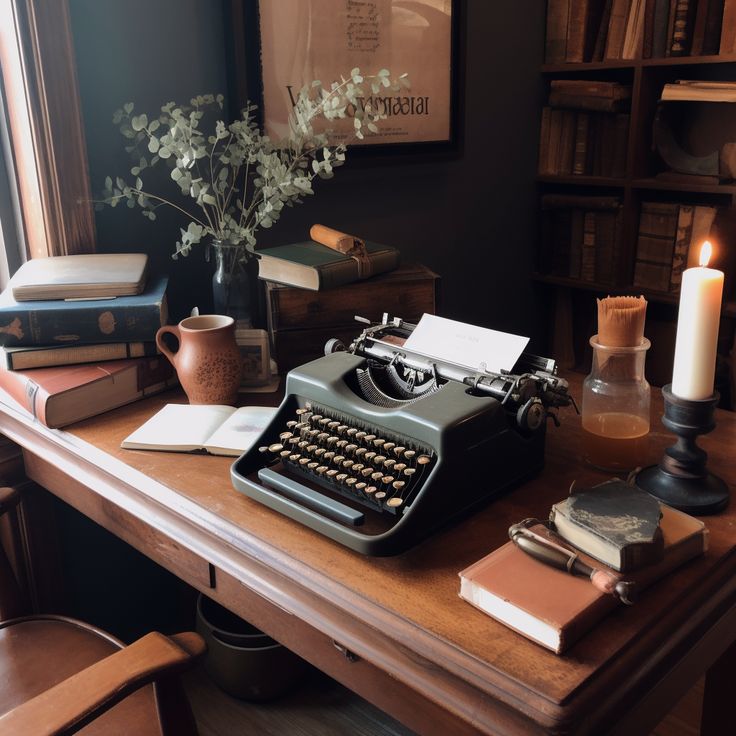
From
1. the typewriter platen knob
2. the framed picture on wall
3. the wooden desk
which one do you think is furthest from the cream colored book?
the framed picture on wall

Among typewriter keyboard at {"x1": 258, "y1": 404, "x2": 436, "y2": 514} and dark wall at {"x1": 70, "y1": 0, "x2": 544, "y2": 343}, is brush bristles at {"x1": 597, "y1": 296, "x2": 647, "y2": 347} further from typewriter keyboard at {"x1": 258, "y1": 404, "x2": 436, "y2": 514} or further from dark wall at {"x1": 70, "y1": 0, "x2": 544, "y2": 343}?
dark wall at {"x1": 70, "y1": 0, "x2": 544, "y2": 343}

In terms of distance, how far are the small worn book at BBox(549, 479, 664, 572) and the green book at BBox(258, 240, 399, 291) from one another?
687 millimetres

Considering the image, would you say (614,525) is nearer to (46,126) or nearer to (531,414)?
(531,414)

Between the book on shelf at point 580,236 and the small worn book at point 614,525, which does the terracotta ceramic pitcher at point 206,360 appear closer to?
the small worn book at point 614,525

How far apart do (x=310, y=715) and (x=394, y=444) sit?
0.99 m

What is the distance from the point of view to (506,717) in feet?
2.59

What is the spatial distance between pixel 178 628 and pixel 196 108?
48.2 inches

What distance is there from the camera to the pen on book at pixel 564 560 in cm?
85

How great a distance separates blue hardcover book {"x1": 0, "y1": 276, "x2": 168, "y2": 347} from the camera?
138 centimetres

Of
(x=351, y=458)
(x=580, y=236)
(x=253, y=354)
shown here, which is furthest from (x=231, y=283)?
(x=580, y=236)

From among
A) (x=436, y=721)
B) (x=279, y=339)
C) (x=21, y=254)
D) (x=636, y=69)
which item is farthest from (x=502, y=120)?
(x=436, y=721)

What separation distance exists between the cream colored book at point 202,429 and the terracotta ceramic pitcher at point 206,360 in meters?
0.03

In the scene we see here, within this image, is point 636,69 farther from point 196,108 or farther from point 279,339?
point 279,339

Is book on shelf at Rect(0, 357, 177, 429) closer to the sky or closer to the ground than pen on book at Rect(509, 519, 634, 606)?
closer to the sky
